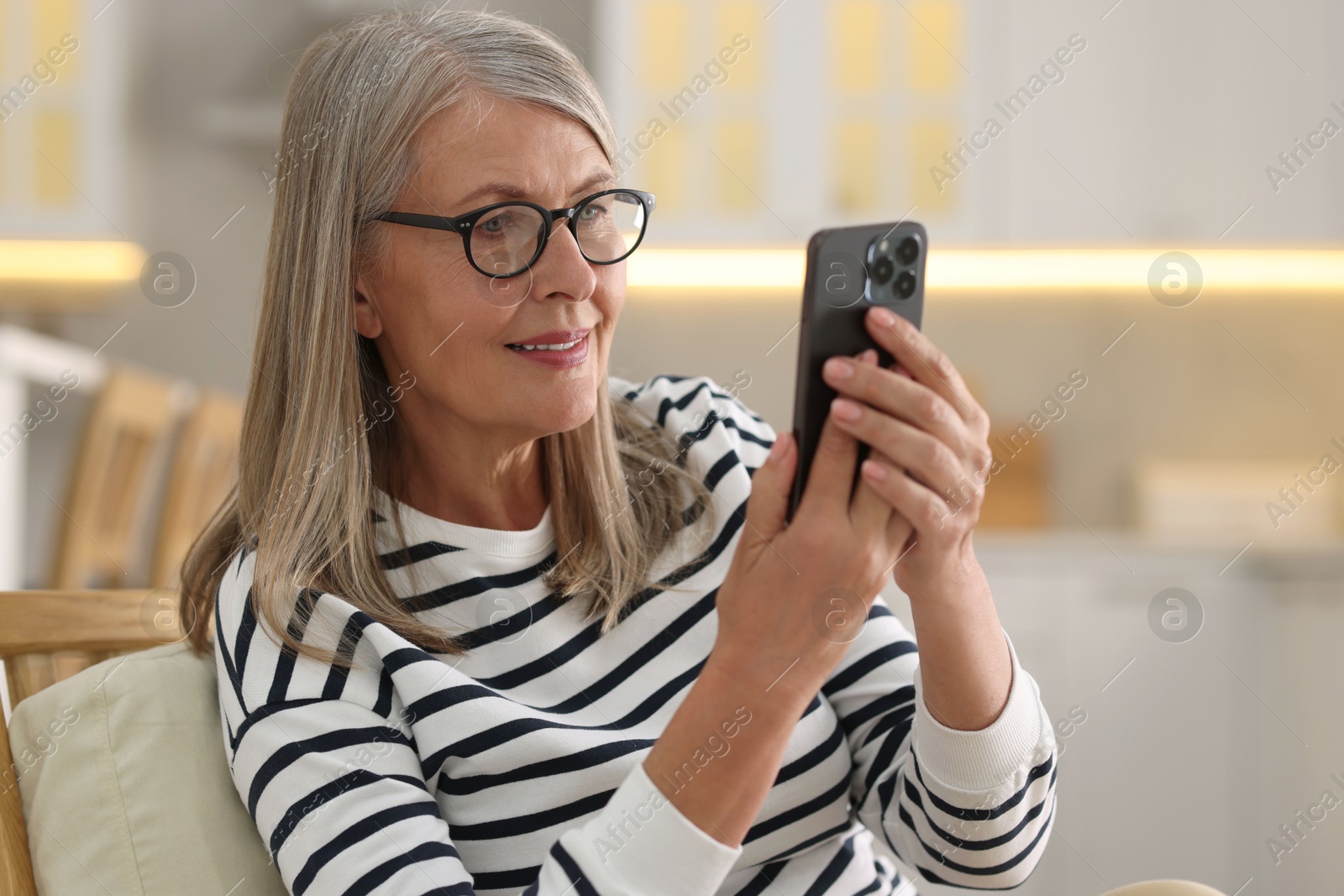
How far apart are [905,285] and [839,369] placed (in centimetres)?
8

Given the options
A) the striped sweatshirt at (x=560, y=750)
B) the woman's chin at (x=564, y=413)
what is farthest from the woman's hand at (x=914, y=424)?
the woman's chin at (x=564, y=413)

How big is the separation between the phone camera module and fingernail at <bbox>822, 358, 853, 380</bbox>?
2.4 inches

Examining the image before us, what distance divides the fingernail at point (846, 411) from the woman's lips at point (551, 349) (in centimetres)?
32

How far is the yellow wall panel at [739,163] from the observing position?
270cm

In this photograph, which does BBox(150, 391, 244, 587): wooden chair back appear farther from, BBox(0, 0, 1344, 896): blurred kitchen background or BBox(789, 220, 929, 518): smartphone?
BBox(789, 220, 929, 518): smartphone

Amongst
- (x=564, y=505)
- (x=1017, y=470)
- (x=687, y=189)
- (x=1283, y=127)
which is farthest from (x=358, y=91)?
(x=1283, y=127)

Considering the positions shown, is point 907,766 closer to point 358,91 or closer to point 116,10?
point 358,91

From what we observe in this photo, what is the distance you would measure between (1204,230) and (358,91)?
2373 millimetres

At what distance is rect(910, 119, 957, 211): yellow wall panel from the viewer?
2662mm

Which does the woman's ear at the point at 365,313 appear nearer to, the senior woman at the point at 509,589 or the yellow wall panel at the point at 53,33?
the senior woman at the point at 509,589

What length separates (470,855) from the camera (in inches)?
31.3

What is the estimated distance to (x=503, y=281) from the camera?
2.72ft

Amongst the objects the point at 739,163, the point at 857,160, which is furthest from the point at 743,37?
the point at 857,160

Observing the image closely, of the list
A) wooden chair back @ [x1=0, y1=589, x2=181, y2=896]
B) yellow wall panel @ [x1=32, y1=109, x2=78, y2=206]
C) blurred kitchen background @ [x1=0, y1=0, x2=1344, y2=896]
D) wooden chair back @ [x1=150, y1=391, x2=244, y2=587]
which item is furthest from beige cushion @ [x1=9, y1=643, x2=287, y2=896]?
yellow wall panel @ [x1=32, y1=109, x2=78, y2=206]
